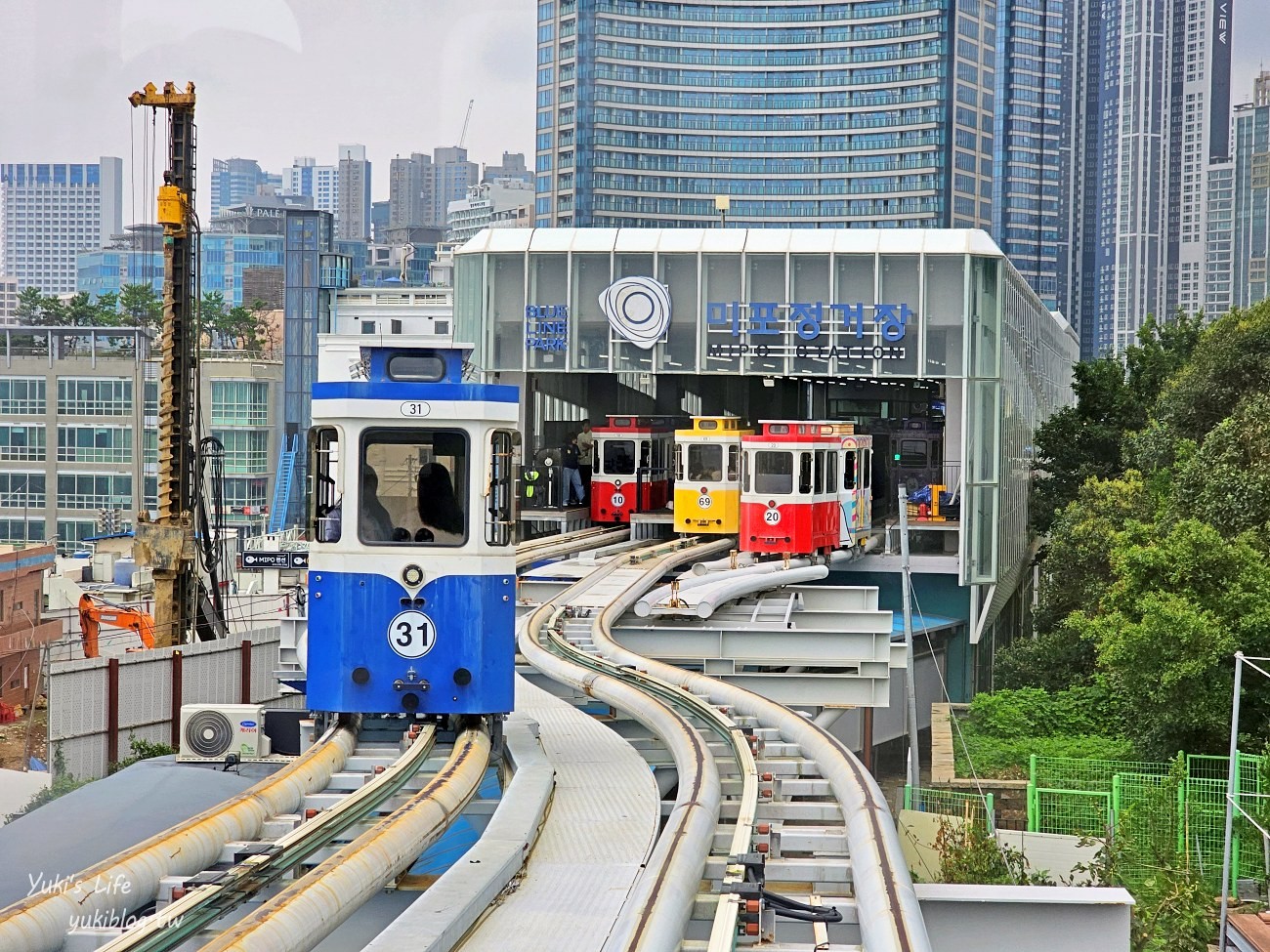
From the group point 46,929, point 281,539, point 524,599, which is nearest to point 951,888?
point 46,929

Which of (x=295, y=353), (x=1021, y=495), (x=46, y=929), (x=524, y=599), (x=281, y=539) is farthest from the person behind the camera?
(x=295, y=353)

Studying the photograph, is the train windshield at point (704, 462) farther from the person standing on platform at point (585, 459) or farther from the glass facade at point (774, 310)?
the person standing on platform at point (585, 459)

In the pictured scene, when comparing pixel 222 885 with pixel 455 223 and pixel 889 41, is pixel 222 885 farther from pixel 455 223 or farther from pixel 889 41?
pixel 455 223

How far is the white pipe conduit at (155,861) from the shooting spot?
19.2 ft

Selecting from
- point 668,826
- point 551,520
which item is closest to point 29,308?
point 551,520

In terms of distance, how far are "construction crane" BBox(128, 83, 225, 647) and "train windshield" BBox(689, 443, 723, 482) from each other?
26.7 feet

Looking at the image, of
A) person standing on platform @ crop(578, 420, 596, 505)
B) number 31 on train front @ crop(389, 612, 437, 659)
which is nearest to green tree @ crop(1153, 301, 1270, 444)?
person standing on platform @ crop(578, 420, 596, 505)

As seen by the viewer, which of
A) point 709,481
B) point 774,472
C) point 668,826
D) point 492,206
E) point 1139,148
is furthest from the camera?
point 1139,148

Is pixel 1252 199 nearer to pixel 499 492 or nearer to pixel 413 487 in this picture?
pixel 499 492

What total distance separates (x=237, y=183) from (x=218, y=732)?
8508 cm

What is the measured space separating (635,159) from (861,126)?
15.6 metres

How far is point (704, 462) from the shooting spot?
27.0m

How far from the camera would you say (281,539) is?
157 feet

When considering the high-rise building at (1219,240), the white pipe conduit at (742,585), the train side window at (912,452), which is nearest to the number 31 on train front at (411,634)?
the white pipe conduit at (742,585)
